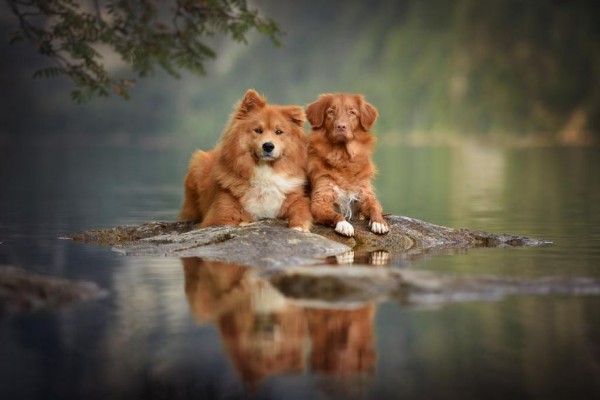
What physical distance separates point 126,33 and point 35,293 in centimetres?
833

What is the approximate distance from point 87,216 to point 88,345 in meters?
11.3

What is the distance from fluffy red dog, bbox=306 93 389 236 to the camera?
1136 centimetres

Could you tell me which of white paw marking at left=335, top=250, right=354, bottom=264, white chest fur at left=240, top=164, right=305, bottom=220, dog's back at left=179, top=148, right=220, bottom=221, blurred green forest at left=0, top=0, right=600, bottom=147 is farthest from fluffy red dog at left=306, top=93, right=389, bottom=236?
blurred green forest at left=0, top=0, right=600, bottom=147

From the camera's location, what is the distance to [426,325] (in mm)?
7109

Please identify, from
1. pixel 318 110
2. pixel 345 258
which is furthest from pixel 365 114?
pixel 345 258

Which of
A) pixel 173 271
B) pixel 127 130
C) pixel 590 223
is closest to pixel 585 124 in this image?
pixel 127 130

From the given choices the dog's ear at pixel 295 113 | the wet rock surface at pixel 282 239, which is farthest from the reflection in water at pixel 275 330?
the dog's ear at pixel 295 113

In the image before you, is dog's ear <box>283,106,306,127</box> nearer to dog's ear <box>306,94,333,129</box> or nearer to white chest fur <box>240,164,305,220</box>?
dog's ear <box>306,94,333,129</box>

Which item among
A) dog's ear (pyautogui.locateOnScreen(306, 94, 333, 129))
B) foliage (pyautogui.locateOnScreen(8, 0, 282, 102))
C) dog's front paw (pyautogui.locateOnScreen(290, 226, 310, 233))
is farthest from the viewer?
foliage (pyautogui.locateOnScreen(8, 0, 282, 102))

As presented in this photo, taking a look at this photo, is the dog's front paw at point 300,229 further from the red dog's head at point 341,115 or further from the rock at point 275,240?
the red dog's head at point 341,115

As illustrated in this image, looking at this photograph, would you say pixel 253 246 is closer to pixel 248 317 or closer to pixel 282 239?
pixel 282 239

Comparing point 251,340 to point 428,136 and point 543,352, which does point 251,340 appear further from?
point 428,136

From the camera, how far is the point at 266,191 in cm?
1134

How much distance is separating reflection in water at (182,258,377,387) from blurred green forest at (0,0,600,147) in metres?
83.0
